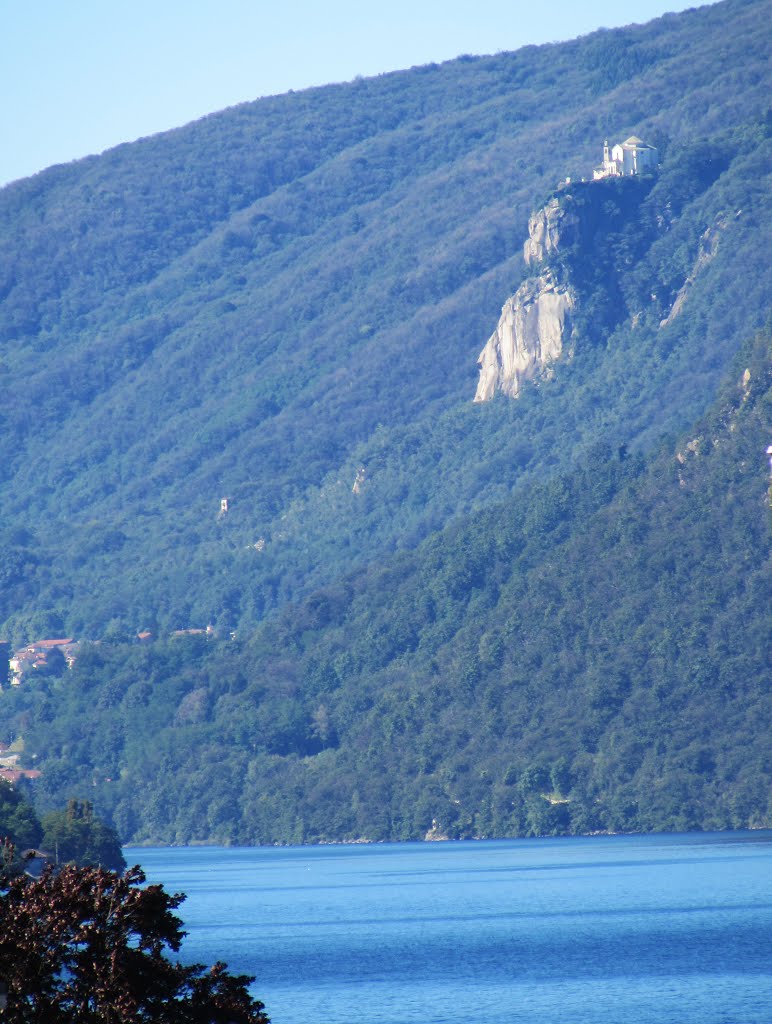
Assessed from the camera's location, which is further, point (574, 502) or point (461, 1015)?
point (574, 502)

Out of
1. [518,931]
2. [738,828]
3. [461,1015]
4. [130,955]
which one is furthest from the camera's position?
[738,828]

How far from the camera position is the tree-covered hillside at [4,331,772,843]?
155 m

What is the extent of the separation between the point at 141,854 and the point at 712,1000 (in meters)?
114

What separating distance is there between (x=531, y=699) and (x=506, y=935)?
297 ft

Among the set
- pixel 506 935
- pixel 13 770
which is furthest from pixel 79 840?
pixel 13 770

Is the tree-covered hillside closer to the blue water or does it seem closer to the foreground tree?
the blue water

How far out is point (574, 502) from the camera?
637 feet

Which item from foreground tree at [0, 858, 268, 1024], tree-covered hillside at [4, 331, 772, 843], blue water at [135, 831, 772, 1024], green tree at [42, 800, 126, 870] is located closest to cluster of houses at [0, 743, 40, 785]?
tree-covered hillside at [4, 331, 772, 843]

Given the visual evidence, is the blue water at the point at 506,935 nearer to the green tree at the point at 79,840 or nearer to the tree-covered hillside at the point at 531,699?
the green tree at the point at 79,840

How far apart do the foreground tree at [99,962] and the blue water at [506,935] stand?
3112 cm

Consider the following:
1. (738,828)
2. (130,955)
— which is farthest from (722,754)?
(130,955)

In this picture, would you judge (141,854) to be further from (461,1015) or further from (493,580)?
(461,1015)

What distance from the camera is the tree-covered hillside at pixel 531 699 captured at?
6088 inches

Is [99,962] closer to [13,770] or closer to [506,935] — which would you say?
[506,935]
